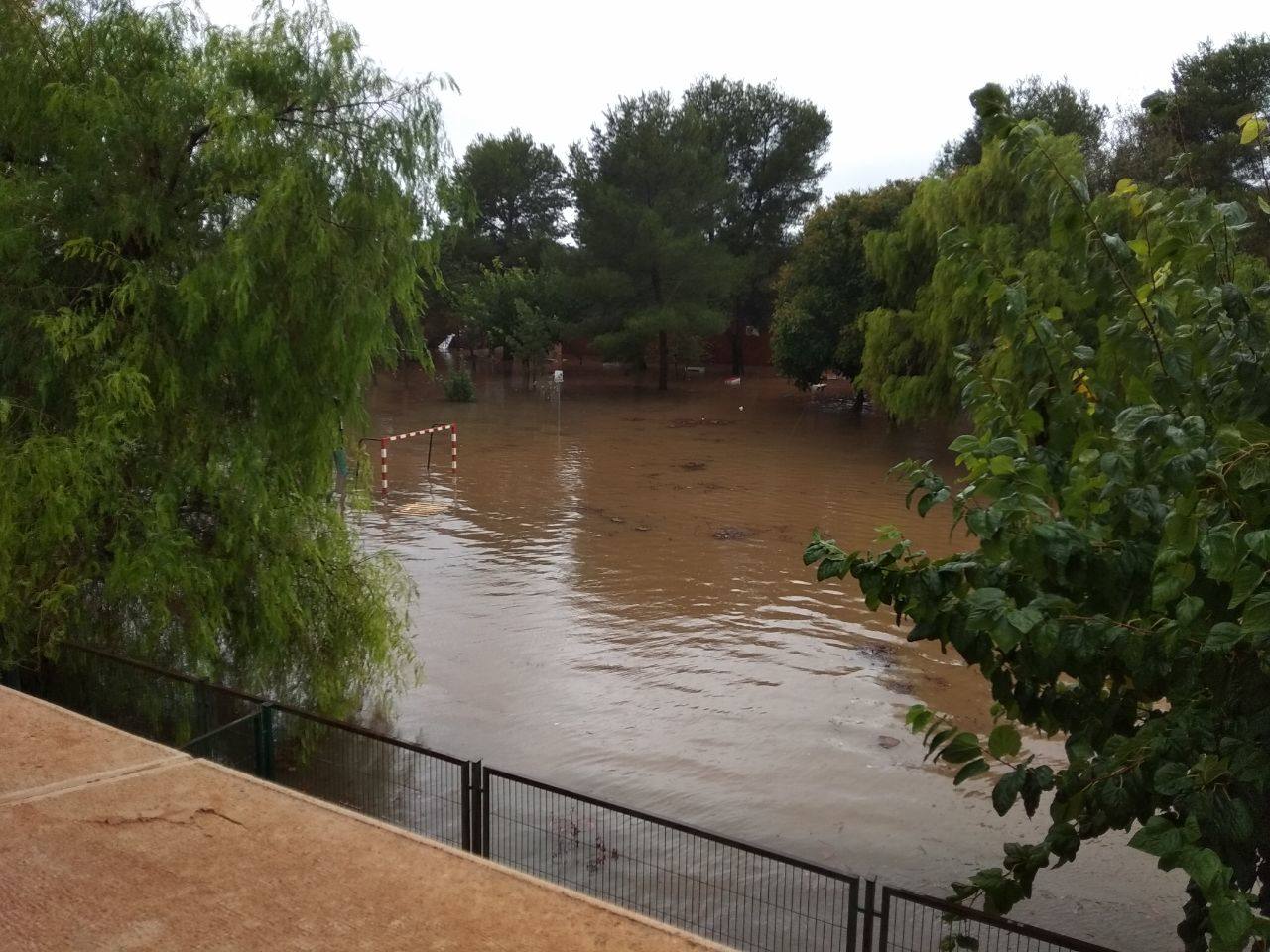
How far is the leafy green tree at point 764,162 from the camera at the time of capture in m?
58.4

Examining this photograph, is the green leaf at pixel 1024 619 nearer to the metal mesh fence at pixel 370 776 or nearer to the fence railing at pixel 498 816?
the fence railing at pixel 498 816

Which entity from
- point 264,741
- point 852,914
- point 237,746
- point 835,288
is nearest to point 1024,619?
point 852,914

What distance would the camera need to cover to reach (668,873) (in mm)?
9086

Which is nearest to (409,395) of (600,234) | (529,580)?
(600,234)

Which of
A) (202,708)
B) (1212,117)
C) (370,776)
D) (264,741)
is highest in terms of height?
(1212,117)

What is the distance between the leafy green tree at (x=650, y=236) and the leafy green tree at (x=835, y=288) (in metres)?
7.38

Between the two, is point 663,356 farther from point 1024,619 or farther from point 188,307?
point 1024,619

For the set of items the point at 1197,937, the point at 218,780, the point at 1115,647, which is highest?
the point at 1115,647

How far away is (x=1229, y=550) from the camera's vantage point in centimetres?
335

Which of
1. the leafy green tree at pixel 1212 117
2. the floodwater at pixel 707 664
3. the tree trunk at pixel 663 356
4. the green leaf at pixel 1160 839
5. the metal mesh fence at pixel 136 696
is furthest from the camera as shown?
the tree trunk at pixel 663 356

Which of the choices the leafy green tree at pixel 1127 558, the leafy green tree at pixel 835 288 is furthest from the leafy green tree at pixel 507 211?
the leafy green tree at pixel 1127 558

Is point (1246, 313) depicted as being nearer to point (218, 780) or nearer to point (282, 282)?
point (218, 780)

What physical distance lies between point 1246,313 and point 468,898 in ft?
11.6

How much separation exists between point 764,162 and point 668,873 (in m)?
53.8
